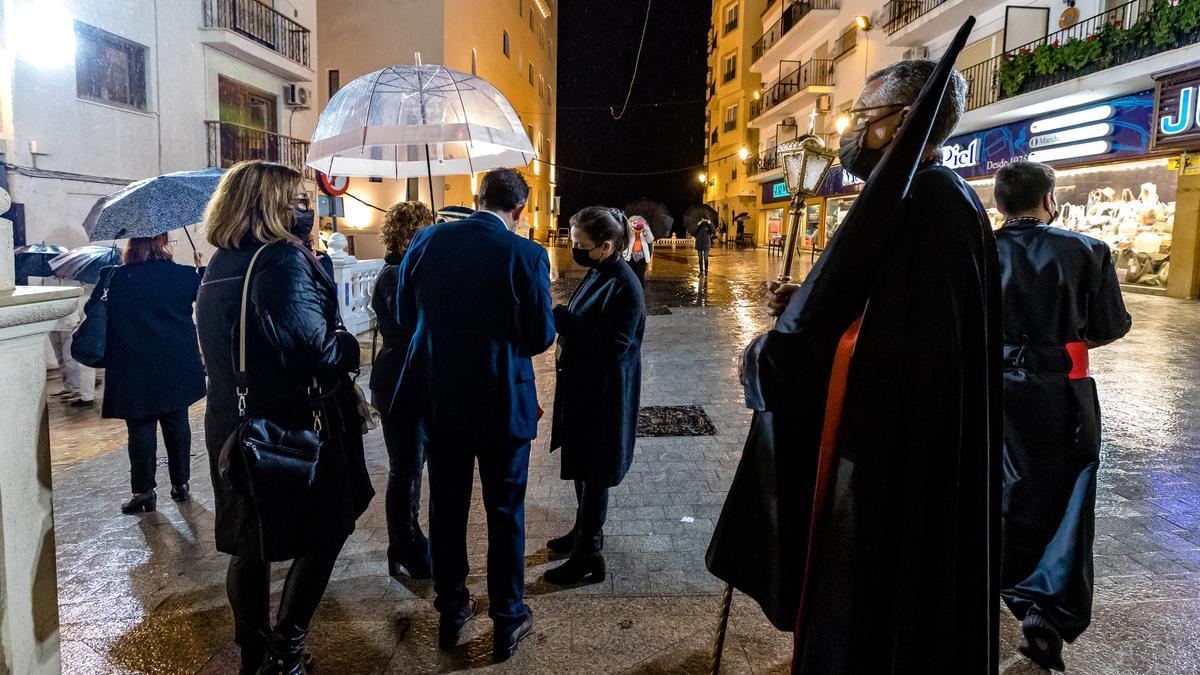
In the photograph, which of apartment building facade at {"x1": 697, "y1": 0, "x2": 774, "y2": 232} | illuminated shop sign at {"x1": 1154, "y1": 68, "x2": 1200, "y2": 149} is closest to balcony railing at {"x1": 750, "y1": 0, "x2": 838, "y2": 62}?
apartment building facade at {"x1": 697, "y1": 0, "x2": 774, "y2": 232}

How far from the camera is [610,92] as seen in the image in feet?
254

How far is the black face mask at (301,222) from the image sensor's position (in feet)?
8.81

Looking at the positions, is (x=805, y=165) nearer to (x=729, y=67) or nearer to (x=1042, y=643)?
(x=1042, y=643)

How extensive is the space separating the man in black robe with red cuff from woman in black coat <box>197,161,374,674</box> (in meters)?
2.69

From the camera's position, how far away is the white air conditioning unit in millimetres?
18672

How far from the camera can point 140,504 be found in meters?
4.51

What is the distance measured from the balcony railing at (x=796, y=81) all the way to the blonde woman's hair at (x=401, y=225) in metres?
30.7

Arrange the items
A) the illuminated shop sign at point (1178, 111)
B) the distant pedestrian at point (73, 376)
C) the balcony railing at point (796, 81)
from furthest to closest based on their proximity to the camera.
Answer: the balcony railing at point (796, 81)
the illuminated shop sign at point (1178, 111)
the distant pedestrian at point (73, 376)

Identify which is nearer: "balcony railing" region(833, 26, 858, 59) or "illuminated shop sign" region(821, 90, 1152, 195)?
"illuminated shop sign" region(821, 90, 1152, 195)

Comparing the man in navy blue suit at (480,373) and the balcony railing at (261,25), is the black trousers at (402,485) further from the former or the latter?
the balcony railing at (261,25)

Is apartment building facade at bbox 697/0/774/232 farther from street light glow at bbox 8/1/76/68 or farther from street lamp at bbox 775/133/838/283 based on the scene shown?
street lamp at bbox 775/133/838/283

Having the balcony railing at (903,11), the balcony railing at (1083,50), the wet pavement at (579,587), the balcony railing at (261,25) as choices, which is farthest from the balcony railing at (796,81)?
the wet pavement at (579,587)

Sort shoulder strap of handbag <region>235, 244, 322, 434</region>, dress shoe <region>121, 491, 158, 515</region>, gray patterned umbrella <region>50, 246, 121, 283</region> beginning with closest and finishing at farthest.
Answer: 1. shoulder strap of handbag <region>235, 244, 322, 434</region>
2. dress shoe <region>121, 491, 158, 515</region>
3. gray patterned umbrella <region>50, 246, 121, 283</region>

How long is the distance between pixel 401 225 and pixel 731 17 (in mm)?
50934
